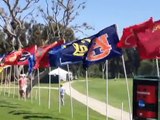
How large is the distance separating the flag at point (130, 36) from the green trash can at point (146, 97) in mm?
3395

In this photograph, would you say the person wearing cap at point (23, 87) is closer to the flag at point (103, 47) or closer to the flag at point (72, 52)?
the flag at point (72, 52)

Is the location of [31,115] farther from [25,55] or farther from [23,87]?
[23,87]

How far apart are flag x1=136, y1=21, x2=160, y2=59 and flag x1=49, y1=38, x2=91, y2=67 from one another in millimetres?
5443

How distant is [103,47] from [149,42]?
3972mm

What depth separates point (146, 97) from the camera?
10641mm

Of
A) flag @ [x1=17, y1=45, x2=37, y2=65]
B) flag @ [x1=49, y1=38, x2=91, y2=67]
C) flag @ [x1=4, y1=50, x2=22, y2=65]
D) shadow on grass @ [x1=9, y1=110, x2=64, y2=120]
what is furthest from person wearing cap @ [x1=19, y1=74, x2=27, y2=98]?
flag @ [x1=49, y1=38, x2=91, y2=67]

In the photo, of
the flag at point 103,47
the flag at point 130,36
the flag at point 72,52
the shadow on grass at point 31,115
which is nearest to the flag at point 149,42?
the flag at point 130,36

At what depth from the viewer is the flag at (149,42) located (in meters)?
13.0

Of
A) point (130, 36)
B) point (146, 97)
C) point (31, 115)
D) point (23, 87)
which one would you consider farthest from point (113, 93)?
point (146, 97)

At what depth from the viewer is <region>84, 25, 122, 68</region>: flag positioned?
16.9 metres

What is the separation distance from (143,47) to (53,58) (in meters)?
8.43

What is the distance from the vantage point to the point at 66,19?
51875 mm

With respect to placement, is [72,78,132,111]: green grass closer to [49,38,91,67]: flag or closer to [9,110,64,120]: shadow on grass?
[9,110,64,120]: shadow on grass

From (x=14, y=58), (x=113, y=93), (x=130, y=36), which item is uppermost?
(x=14, y=58)
